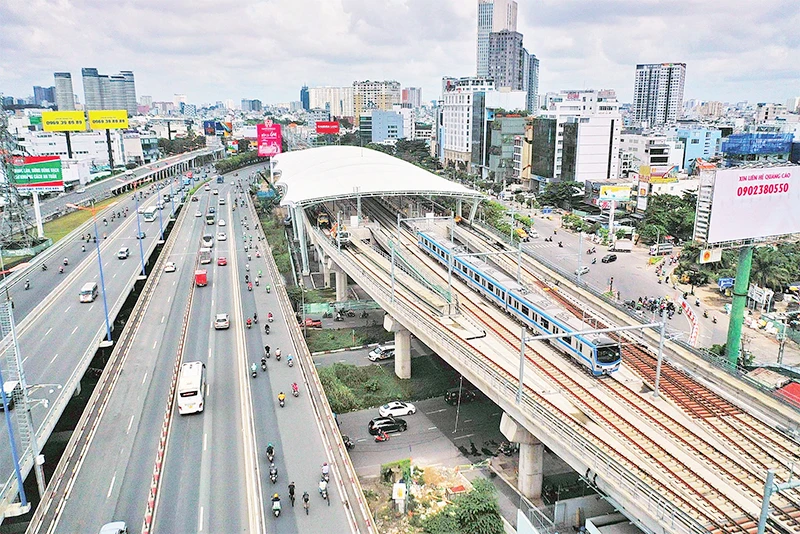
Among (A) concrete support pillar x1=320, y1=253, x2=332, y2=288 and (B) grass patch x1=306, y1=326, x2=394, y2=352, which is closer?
(B) grass patch x1=306, y1=326, x2=394, y2=352

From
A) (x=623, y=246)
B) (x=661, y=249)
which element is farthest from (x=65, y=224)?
(x=661, y=249)

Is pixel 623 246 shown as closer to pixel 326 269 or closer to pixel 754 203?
pixel 326 269

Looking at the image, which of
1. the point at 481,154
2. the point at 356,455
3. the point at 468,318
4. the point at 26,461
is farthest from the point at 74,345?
the point at 481,154

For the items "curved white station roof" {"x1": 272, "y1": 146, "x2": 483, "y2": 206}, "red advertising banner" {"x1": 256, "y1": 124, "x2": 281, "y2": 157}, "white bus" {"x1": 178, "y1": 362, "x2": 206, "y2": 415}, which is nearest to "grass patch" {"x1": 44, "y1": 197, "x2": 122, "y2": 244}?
"curved white station roof" {"x1": 272, "y1": 146, "x2": 483, "y2": 206}

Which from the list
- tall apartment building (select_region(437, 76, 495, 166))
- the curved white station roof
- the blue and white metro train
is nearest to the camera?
the blue and white metro train

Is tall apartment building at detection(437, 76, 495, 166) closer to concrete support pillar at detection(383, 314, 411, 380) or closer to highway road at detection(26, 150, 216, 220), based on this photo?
highway road at detection(26, 150, 216, 220)

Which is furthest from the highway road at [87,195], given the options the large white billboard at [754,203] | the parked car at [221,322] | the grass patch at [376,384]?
the large white billboard at [754,203]
